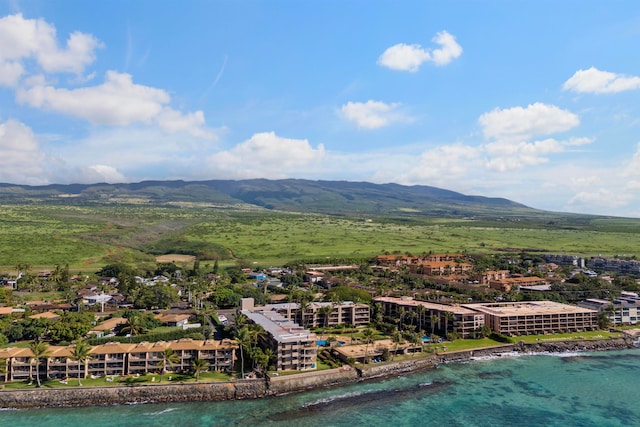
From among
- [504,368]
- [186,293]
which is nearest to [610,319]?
[504,368]

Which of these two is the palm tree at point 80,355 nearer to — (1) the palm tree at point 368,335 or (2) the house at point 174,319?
(2) the house at point 174,319

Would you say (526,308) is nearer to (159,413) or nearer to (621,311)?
(621,311)

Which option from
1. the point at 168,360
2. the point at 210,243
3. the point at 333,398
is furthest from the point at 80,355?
the point at 210,243

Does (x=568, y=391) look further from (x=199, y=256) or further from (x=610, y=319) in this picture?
(x=199, y=256)

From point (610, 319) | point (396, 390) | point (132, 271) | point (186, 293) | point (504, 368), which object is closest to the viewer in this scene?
point (396, 390)

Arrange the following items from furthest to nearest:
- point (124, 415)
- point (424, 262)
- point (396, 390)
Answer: point (424, 262)
point (396, 390)
point (124, 415)

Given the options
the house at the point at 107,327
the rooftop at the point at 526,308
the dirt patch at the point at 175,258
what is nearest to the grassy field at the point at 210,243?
the dirt patch at the point at 175,258

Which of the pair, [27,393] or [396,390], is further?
[396,390]
